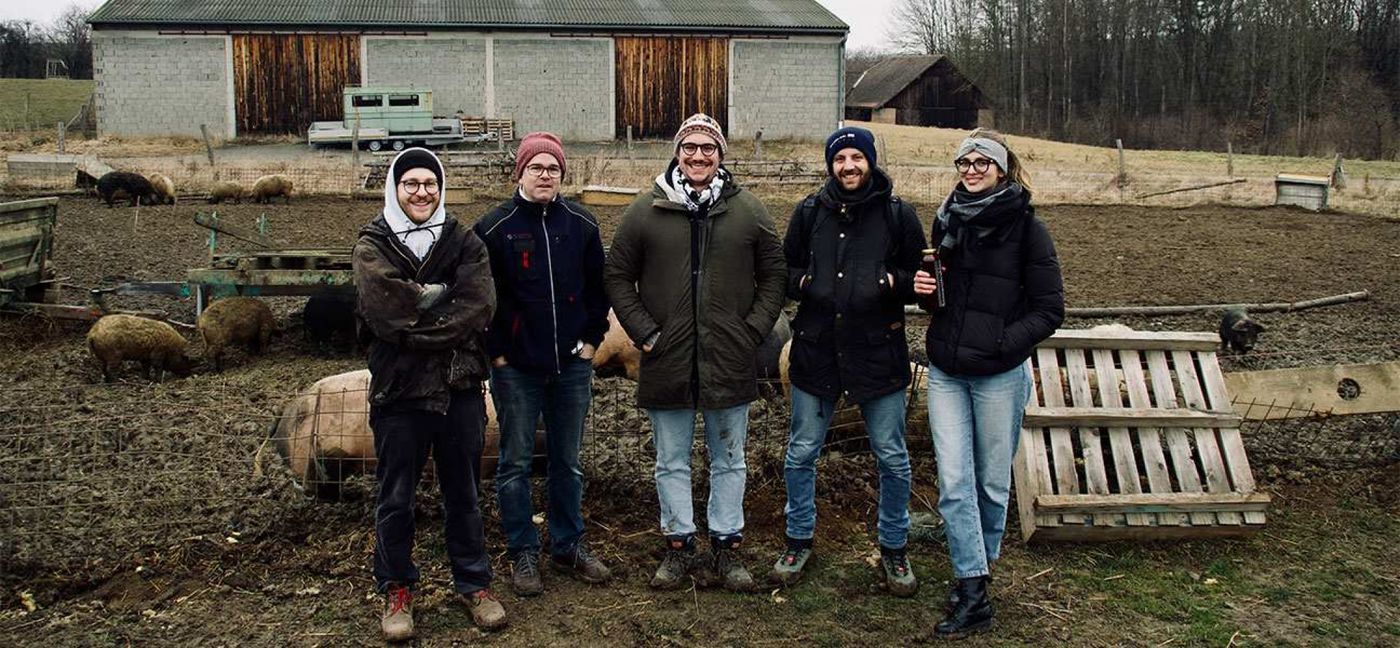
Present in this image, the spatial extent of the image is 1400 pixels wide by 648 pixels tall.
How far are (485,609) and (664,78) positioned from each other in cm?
3181

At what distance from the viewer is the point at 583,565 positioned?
4.99 metres

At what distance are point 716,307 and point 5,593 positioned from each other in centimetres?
315

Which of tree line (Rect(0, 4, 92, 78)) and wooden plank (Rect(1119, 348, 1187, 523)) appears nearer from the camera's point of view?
wooden plank (Rect(1119, 348, 1187, 523))

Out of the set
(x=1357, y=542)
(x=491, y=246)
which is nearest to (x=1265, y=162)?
(x=1357, y=542)

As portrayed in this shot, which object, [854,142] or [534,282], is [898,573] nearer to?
[854,142]

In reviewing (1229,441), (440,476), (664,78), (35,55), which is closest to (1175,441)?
(1229,441)

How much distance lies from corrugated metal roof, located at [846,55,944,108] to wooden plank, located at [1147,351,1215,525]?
2131 inches

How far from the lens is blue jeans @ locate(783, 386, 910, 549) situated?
480 cm

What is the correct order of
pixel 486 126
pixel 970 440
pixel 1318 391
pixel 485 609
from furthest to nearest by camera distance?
pixel 486 126 < pixel 1318 391 < pixel 970 440 < pixel 485 609

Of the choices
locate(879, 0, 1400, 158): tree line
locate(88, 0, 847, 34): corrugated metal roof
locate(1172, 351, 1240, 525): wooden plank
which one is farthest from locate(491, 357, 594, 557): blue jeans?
locate(879, 0, 1400, 158): tree line

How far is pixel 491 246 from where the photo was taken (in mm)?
4750

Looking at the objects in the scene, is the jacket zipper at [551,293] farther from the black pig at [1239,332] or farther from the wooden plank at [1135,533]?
the black pig at [1239,332]

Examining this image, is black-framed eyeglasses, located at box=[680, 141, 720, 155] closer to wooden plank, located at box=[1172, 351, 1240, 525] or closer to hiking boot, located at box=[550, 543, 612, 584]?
hiking boot, located at box=[550, 543, 612, 584]

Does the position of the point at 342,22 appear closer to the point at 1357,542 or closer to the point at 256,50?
the point at 256,50
